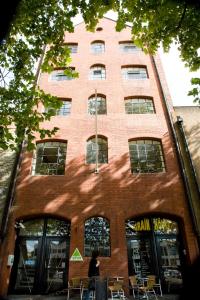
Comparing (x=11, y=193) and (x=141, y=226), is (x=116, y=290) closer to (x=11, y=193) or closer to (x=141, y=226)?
(x=141, y=226)

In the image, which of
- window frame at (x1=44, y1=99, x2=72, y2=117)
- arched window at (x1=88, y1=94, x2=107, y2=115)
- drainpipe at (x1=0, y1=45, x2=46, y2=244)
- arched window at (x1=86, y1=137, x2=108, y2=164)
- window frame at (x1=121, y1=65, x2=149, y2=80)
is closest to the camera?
drainpipe at (x1=0, y1=45, x2=46, y2=244)

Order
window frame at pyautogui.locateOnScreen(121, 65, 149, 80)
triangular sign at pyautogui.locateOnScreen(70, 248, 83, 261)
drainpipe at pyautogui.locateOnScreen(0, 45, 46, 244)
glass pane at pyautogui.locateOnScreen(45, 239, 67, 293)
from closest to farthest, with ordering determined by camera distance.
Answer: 1. triangular sign at pyautogui.locateOnScreen(70, 248, 83, 261)
2. glass pane at pyautogui.locateOnScreen(45, 239, 67, 293)
3. drainpipe at pyautogui.locateOnScreen(0, 45, 46, 244)
4. window frame at pyautogui.locateOnScreen(121, 65, 149, 80)

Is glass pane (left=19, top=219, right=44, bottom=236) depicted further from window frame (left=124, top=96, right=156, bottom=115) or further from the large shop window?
window frame (left=124, top=96, right=156, bottom=115)

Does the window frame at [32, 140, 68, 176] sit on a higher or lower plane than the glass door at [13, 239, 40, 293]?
higher

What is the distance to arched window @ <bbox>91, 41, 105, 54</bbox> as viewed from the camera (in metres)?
17.6

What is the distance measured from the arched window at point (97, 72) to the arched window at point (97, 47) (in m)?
1.57

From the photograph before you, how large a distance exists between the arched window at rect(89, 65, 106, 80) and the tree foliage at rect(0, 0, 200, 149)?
6.77 metres

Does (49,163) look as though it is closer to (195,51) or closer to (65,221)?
(65,221)

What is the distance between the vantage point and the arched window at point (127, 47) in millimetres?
17578

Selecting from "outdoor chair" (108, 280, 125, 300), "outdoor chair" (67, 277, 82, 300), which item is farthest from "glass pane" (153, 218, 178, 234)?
"outdoor chair" (67, 277, 82, 300)

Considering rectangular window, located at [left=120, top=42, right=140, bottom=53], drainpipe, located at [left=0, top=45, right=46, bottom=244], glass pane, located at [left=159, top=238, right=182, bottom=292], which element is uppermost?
rectangular window, located at [left=120, top=42, right=140, bottom=53]

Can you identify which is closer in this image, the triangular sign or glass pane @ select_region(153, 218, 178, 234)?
the triangular sign

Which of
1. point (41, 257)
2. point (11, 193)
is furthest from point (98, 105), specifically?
point (41, 257)

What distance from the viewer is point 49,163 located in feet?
41.2
